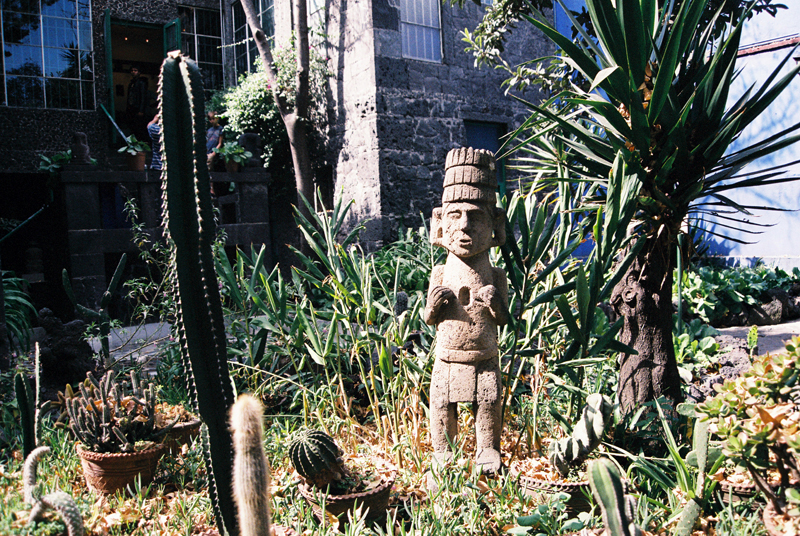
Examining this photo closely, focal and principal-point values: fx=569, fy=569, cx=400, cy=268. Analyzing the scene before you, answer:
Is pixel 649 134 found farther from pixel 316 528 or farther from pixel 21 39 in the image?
pixel 21 39

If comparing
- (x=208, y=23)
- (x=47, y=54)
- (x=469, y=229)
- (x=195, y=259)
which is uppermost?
(x=208, y=23)

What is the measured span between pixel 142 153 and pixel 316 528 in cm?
568

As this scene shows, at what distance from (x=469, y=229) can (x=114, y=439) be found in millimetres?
2072

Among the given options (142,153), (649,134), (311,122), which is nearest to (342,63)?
(311,122)

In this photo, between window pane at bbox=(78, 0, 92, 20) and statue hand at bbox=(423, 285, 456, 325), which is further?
window pane at bbox=(78, 0, 92, 20)

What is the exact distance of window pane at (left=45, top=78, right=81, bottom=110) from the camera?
29.9 ft

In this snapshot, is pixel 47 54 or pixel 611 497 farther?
pixel 47 54

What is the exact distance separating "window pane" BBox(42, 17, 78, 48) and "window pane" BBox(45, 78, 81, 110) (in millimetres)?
571

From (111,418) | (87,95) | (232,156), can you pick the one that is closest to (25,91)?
(87,95)

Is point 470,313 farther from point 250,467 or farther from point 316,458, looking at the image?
point 250,467

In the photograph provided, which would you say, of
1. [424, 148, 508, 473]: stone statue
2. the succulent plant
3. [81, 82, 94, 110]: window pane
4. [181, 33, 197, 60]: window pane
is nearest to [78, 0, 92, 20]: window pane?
[81, 82, 94, 110]: window pane

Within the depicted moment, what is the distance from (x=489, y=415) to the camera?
282 centimetres

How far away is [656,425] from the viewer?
3.10 metres

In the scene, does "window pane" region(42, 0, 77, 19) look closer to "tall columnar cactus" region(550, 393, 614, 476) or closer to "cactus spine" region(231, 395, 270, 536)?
"cactus spine" region(231, 395, 270, 536)
